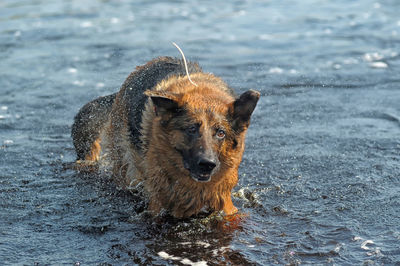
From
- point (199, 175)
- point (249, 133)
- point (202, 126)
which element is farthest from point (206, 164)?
point (249, 133)

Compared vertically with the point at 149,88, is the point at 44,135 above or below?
below

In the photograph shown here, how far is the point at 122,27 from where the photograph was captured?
15.5 metres

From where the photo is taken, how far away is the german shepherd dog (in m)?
5.46

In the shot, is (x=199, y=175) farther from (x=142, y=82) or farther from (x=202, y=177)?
(x=142, y=82)

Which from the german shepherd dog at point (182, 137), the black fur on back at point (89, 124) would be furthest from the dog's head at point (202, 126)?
the black fur on back at point (89, 124)

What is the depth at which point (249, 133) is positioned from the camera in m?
8.84

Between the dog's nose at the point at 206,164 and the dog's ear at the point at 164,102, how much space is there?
0.67 m

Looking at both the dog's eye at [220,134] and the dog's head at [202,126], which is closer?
the dog's head at [202,126]

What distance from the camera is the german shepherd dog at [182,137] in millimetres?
5457

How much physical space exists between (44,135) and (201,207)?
3.86 metres

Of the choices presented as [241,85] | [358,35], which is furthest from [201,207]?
[358,35]

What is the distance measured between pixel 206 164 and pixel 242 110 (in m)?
0.77

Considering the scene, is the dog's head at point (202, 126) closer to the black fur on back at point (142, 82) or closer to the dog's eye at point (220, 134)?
the dog's eye at point (220, 134)

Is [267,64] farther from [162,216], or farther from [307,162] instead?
[162,216]
